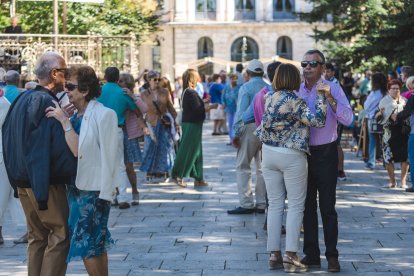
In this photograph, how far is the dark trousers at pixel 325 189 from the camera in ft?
28.0

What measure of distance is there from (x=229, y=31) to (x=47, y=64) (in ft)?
Result: 210

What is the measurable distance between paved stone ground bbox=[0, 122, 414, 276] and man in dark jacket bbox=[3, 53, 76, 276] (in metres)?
1.62

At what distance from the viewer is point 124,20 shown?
87.4ft

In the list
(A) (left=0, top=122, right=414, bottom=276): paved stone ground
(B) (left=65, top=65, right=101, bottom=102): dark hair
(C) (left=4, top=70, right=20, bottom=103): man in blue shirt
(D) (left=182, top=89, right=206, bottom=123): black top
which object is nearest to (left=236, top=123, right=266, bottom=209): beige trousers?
(A) (left=0, top=122, right=414, bottom=276): paved stone ground

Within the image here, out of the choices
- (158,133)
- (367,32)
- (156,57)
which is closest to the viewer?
(158,133)

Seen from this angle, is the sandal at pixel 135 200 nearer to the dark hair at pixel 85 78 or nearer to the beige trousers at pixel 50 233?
the beige trousers at pixel 50 233

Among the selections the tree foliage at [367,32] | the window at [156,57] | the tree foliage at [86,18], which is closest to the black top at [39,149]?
the tree foliage at [367,32]

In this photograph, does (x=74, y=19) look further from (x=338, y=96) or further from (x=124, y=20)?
(x=338, y=96)

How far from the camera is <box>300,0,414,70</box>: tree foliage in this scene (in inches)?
759

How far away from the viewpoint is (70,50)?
20.8m

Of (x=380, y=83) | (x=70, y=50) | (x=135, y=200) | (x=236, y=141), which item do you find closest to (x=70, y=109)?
(x=236, y=141)

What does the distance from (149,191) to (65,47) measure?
250 inches

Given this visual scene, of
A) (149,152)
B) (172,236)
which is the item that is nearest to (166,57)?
(149,152)

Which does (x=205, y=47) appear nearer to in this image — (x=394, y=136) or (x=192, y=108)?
(x=192, y=108)
